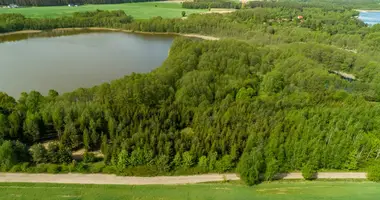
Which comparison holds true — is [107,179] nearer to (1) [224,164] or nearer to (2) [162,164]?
(2) [162,164]

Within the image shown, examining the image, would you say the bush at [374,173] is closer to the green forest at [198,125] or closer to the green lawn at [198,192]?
the green lawn at [198,192]

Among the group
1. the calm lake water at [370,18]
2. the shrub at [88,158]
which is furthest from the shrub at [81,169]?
the calm lake water at [370,18]

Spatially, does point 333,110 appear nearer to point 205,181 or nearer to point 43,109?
point 205,181

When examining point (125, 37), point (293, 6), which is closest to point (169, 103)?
point (125, 37)

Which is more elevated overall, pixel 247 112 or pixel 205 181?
pixel 247 112

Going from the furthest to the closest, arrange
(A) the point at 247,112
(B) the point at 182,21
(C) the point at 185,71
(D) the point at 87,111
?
1. (B) the point at 182,21
2. (C) the point at 185,71
3. (A) the point at 247,112
4. (D) the point at 87,111
